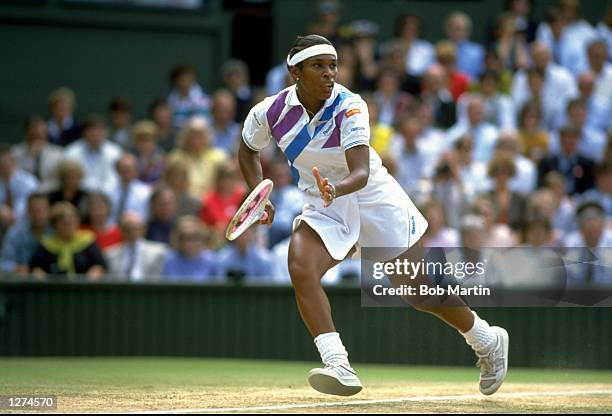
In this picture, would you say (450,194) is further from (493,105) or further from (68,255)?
(68,255)

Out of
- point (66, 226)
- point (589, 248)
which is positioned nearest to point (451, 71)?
point (589, 248)

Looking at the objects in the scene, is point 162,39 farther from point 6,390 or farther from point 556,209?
point 6,390

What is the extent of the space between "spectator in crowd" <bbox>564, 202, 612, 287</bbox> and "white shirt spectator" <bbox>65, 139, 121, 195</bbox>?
16.3 ft

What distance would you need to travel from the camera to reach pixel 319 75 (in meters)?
7.36

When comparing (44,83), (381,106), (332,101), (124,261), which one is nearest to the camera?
(332,101)

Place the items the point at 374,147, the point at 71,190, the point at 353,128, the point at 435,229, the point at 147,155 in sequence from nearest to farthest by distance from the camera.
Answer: the point at 353,128
the point at 435,229
the point at 71,190
the point at 374,147
the point at 147,155

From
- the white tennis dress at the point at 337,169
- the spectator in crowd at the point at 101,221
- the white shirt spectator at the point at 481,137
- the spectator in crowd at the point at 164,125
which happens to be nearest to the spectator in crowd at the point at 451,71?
the white shirt spectator at the point at 481,137

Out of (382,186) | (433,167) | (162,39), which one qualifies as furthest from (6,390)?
(162,39)

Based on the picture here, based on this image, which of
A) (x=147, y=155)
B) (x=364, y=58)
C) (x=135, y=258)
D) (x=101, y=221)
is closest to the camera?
(x=135, y=258)

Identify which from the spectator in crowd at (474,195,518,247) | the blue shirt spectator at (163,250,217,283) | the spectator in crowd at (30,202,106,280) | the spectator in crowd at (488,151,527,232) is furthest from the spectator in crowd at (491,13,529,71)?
the spectator in crowd at (30,202,106,280)

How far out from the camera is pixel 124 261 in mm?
12414

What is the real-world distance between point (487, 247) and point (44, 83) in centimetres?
669

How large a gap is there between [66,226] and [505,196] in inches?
181

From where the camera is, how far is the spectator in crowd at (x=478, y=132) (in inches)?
556
